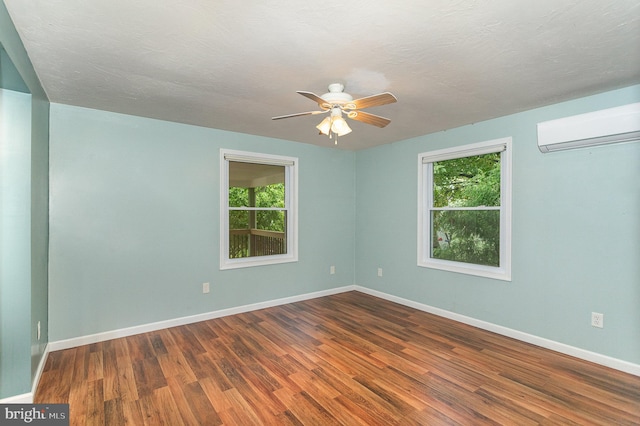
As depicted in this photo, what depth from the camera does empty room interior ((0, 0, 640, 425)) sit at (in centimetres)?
189

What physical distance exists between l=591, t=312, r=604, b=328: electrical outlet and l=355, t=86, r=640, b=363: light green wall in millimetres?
27

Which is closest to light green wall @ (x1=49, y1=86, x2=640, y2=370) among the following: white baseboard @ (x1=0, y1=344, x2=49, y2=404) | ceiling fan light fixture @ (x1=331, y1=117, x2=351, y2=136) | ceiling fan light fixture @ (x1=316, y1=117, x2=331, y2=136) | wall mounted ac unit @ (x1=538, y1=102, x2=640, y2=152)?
wall mounted ac unit @ (x1=538, y1=102, x2=640, y2=152)

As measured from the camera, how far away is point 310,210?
4762 millimetres

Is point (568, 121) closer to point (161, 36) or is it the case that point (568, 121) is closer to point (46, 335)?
point (161, 36)

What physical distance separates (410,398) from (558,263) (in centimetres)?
200

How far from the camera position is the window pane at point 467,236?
3.58m

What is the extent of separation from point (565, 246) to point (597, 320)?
0.68 metres

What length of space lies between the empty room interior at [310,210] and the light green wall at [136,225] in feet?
0.07

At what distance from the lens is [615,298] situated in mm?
2650

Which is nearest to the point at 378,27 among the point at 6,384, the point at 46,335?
the point at 6,384

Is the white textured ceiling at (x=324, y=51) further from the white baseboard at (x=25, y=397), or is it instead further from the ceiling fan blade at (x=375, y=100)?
the white baseboard at (x=25, y=397)

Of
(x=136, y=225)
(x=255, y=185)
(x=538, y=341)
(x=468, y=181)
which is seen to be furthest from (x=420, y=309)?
(x=136, y=225)

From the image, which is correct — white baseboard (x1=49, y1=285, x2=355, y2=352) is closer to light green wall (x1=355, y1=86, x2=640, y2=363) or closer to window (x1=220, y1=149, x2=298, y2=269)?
window (x1=220, y1=149, x2=298, y2=269)
